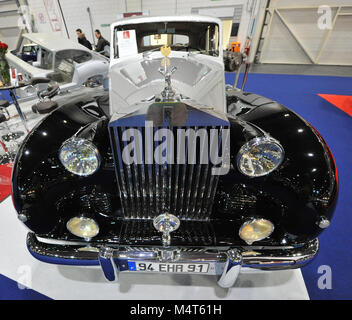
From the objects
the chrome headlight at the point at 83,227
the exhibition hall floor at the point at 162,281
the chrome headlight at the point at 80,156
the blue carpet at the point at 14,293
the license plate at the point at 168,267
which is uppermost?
the chrome headlight at the point at 80,156

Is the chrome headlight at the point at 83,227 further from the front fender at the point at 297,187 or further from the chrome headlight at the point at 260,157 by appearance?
the chrome headlight at the point at 260,157

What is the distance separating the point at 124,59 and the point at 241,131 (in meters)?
1.72

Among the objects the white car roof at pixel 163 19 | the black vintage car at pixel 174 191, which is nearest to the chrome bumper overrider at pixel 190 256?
the black vintage car at pixel 174 191

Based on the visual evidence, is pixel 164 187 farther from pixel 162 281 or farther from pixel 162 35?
pixel 162 35

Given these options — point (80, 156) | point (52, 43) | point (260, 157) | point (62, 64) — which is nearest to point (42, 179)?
point (80, 156)

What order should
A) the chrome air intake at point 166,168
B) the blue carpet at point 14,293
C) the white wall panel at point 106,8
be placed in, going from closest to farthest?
the chrome air intake at point 166,168, the blue carpet at point 14,293, the white wall panel at point 106,8

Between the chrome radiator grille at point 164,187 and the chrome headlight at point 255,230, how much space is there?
218mm

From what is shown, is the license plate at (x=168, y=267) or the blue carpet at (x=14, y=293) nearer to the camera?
the license plate at (x=168, y=267)

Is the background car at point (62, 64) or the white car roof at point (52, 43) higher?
the white car roof at point (52, 43)

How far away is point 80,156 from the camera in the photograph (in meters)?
1.07

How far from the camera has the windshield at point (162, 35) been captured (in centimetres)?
232

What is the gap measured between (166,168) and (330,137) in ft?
10.8

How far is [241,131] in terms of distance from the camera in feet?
3.82
